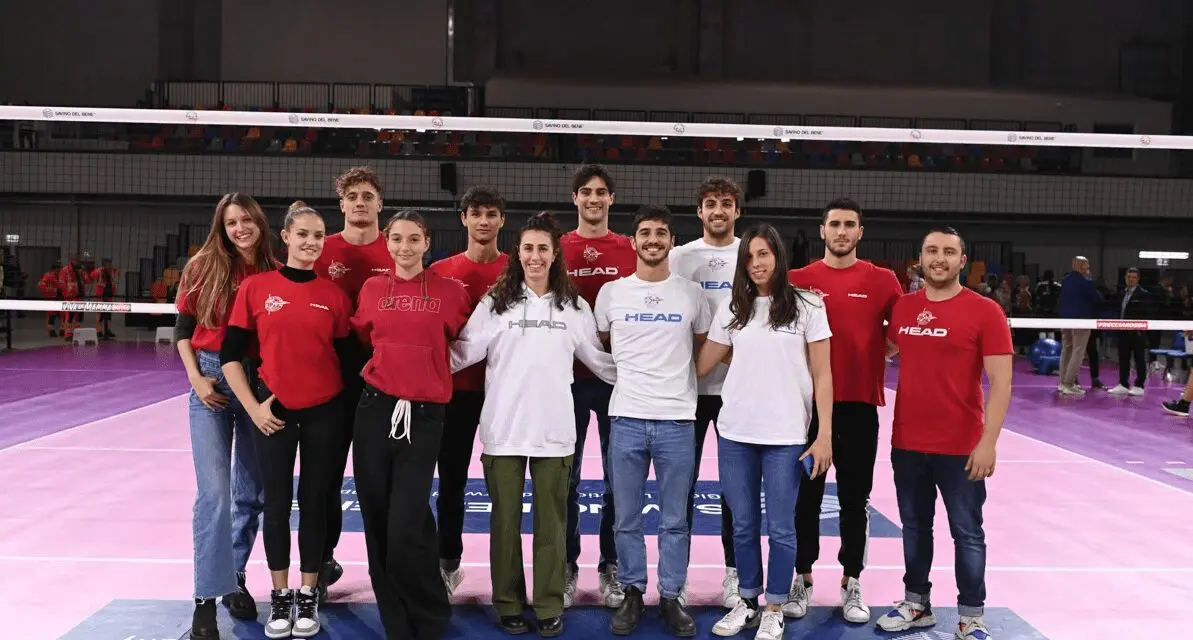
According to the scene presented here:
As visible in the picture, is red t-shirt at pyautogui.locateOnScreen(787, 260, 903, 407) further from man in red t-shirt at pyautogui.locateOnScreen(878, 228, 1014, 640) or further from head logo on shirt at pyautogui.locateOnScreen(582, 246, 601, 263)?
head logo on shirt at pyautogui.locateOnScreen(582, 246, 601, 263)

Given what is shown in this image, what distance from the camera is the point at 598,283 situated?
16.0 ft

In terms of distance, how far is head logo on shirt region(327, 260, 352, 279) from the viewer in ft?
15.4

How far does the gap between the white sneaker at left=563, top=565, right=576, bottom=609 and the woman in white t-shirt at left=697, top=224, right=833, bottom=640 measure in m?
0.77

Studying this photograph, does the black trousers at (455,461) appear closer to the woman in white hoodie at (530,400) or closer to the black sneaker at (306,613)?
the woman in white hoodie at (530,400)

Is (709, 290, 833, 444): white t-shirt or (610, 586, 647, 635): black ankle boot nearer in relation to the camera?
(709, 290, 833, 444): white t-shirt

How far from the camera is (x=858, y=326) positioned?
14.6 ft

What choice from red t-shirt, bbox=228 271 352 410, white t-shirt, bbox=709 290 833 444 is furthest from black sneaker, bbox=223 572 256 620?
white t-shirt, bbox=709 290 833 444

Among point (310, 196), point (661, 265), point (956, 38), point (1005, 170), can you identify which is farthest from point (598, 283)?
point (956, 38)

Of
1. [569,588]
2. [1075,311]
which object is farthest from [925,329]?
[1075,311]

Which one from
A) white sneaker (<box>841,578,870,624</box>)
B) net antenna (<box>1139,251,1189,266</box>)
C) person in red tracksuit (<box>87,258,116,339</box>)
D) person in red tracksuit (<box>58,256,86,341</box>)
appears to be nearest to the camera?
white sneaker (<box>841,578,870,624</box>)

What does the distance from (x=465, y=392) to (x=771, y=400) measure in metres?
1.53

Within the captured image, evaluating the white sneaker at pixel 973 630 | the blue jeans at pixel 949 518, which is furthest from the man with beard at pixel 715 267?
the white sneaker at pixel 973 630

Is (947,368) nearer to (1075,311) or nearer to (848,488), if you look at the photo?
(848,488)

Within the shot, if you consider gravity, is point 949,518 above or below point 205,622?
above
